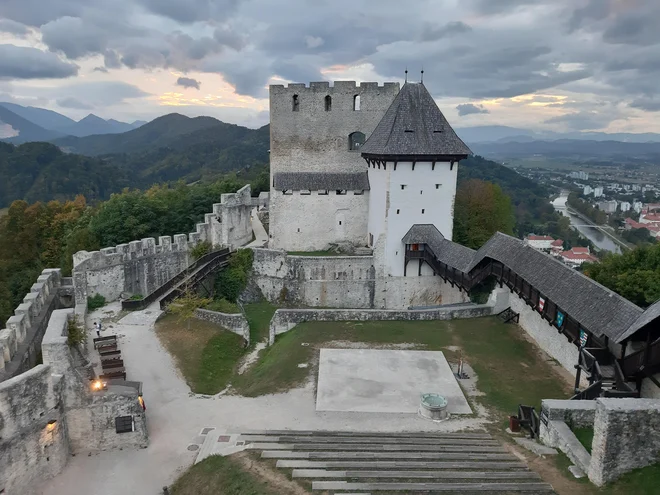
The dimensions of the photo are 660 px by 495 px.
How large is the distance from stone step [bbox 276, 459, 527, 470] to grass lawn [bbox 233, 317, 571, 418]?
3.59 metres

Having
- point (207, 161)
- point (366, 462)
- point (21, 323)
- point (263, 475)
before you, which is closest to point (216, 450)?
point (263, 475)

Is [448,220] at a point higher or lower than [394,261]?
higher

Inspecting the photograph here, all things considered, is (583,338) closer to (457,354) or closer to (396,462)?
(457,354)

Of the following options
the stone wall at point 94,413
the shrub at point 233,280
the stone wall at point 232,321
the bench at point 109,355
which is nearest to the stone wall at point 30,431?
the stone wall at point 94,413

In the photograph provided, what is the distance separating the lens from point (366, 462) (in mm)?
10883

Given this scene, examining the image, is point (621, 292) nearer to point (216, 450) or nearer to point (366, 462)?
point (366, 462)

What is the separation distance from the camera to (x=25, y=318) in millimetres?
16703

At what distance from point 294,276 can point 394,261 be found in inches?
219

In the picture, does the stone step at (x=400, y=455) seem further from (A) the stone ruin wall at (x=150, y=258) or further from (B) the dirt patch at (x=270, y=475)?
(A) the stone ruin wall at (x=150, y=258)

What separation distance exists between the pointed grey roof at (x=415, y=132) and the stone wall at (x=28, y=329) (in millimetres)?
16836

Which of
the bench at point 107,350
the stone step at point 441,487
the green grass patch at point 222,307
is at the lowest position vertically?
the green grass patch at point 222,307

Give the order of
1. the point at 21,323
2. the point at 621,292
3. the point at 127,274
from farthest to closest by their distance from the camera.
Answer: the point at 127,274 < the point at 621,292 < the point at 21,323

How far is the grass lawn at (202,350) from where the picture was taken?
56.8 feet

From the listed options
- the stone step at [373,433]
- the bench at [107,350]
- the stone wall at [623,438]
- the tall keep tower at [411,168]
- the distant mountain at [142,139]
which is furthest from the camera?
the distant mountain at [142,139]
